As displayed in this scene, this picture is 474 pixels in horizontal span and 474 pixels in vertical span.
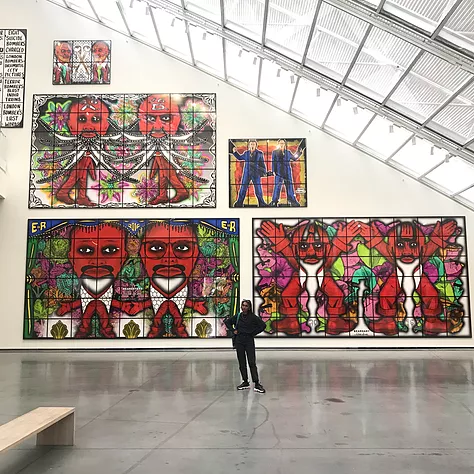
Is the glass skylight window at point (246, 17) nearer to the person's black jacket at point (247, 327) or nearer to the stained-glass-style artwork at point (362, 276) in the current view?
the stained-glass-style artwork at point (362, 276)

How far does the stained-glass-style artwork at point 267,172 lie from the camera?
21406mm

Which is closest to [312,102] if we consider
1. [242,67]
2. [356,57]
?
[242,67]

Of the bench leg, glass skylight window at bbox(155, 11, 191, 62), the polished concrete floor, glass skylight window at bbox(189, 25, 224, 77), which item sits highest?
glass skylight window at bbox(155, 11, 191, 62)

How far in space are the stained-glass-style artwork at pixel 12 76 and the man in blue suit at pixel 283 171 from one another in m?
11.4

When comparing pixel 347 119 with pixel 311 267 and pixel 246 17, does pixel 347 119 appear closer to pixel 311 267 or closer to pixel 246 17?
pixel 246 17

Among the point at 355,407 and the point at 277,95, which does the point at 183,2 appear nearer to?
the point at 277,95

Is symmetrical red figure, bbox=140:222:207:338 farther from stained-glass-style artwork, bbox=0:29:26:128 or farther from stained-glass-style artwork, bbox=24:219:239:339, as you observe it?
stained-glass-style artwork, bbox=0:29:26:128

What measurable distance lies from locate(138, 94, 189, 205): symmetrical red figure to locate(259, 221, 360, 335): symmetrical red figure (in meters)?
4.54

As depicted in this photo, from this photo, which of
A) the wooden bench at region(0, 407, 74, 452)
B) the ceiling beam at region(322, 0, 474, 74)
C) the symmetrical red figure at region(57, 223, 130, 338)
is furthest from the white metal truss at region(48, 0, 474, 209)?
the wooden bench at region(0, 407, 74, 452)

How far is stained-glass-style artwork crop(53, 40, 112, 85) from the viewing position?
22203mm

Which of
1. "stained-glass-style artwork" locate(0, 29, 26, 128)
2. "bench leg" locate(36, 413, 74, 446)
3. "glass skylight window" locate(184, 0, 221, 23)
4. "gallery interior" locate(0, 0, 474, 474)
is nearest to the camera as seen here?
"bench leg" locate(36, 413, 74, 446)

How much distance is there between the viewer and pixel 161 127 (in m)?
22.0

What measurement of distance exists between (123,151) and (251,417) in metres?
15.9

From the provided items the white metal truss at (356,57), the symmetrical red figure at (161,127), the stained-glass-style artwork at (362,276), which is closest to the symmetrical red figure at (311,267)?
the stained-glass-style artwork at (362,276)
